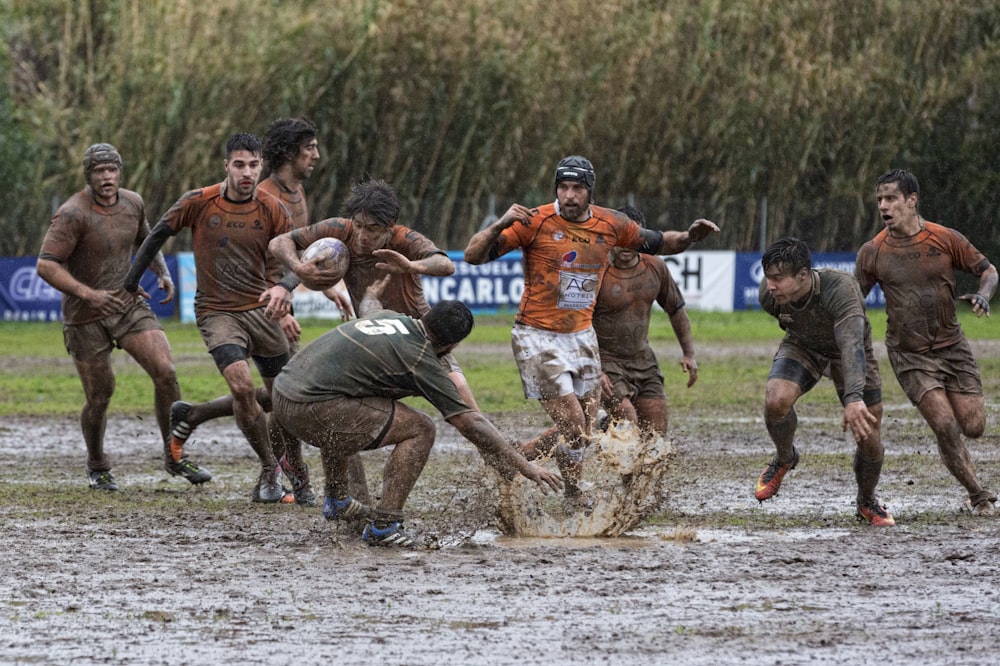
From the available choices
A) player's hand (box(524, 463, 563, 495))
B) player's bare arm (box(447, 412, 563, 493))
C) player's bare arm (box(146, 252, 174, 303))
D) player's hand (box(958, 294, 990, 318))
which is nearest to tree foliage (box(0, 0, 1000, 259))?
player's bare arm (box(146, 252, 174, 303))

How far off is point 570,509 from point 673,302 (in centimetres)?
215

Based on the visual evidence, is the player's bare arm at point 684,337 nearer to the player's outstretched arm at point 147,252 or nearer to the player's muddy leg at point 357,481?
the player's muddy leg at point 357,481

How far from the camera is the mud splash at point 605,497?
9.09 m

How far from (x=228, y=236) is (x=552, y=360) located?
223cm

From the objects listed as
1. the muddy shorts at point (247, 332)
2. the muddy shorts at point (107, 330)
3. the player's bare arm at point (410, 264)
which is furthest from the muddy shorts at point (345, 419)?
the muddy shorts at point (107, 330)

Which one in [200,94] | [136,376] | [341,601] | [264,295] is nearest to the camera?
[341,601]

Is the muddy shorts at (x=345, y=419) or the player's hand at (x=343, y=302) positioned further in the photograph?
the player's hand at (x=343, y=302)

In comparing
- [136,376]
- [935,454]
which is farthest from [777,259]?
[136,376]

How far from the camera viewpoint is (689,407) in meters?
16.3

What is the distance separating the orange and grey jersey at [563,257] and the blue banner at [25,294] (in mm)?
21355

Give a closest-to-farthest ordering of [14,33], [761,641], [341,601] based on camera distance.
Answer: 1. [761,641]
2. [341,601]
3. [14,33]

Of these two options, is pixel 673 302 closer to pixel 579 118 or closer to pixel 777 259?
pixel 777 259

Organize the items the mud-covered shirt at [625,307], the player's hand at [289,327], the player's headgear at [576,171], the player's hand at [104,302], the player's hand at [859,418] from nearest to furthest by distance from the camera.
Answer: the player's hand at [859,418]
the player's headgear at [576,171]
the player's hand at [289,327]
the player's hand at [104,302]
the mud-covered shirt at [625,307]

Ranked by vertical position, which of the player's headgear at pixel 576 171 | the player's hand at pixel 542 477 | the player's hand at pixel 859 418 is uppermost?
the player's headgear at pixel 576 171
